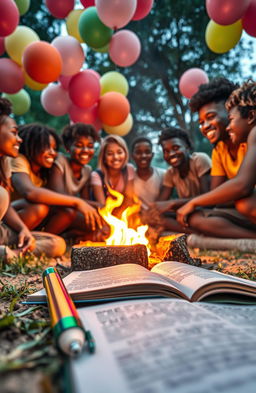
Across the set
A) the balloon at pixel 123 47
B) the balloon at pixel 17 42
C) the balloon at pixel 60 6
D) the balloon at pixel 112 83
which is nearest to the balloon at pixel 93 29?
the balloon at pixel 123 47

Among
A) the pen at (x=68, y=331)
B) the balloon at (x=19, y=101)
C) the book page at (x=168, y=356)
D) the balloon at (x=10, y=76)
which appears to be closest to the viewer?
the book page at (x=168, y=356)

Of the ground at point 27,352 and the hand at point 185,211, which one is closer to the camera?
the ground at point 27,352

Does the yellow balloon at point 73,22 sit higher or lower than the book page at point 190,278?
higher

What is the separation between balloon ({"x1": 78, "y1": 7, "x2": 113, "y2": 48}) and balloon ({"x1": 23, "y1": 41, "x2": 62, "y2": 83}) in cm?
43

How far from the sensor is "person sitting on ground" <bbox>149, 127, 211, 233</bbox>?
144 inches

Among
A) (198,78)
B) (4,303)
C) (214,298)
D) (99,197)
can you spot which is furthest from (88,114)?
(214,298)

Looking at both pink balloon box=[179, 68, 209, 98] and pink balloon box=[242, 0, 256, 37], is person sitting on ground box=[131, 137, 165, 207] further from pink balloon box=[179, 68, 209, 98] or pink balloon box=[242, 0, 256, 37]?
pink balloon box=[242, 0, 256, 37]

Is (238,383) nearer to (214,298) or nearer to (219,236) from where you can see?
(214,298)

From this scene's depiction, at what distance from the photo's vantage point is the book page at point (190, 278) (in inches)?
40.3

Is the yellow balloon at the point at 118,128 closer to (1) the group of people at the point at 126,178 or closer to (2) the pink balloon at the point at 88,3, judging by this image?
(1) the group of people at the point at 126,178

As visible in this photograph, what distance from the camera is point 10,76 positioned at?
3719 millimetres

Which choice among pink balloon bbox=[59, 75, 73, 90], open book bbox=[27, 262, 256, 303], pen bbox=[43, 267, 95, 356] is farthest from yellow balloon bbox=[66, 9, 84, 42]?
pen bbox=[43, 267, 95, 356]

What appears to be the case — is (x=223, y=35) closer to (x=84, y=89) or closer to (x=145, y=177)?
(x=84, y=89)


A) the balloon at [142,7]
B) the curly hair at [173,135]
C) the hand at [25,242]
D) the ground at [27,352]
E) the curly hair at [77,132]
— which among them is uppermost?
the balloon at [142,7]
